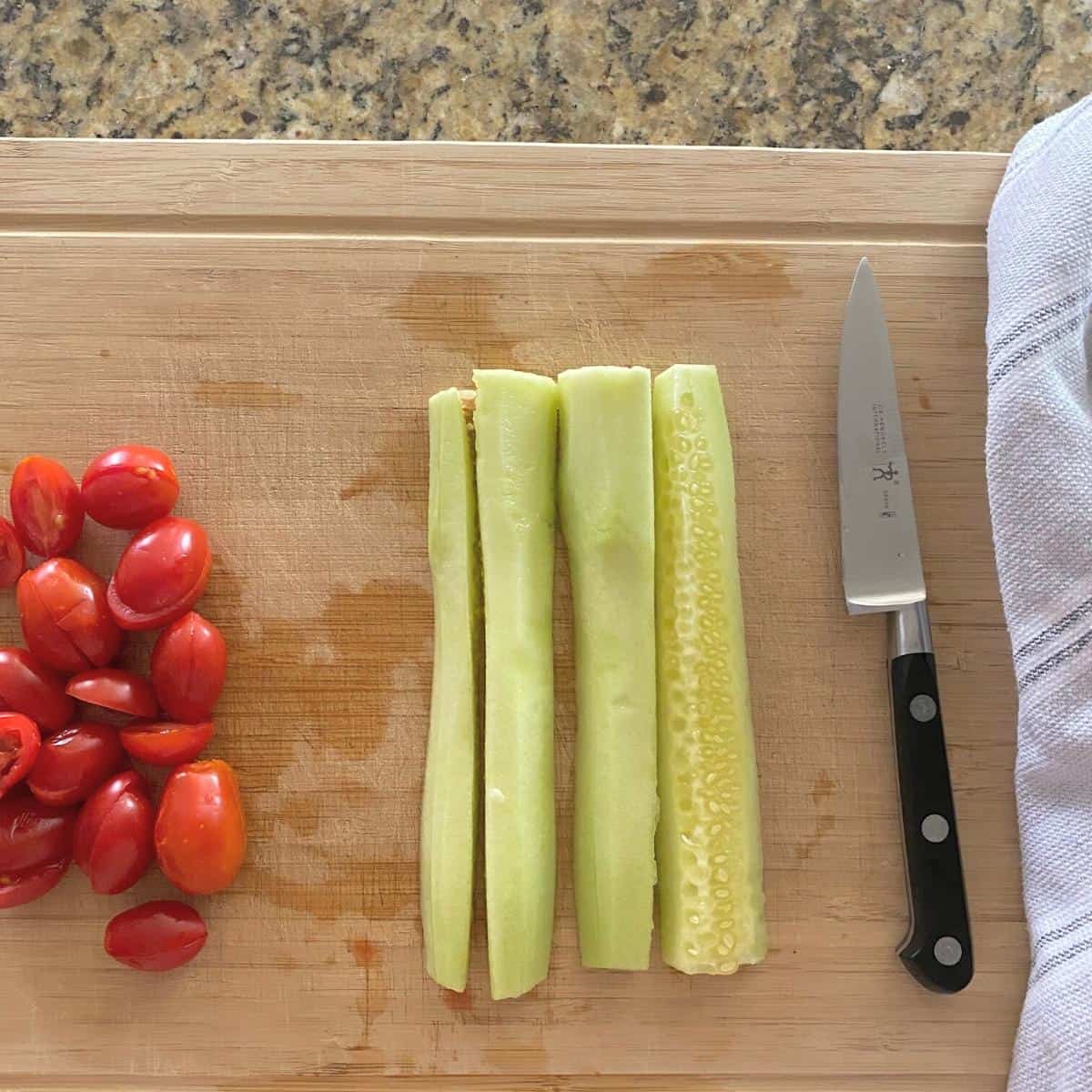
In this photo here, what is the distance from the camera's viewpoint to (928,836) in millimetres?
1779

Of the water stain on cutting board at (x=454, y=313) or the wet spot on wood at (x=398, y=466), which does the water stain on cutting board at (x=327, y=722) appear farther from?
the water stain on cutting board at (x=454, y=313)

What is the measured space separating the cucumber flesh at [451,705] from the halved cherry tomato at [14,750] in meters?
0.63

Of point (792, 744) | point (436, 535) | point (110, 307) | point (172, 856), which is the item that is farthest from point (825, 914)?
point (110, 307)

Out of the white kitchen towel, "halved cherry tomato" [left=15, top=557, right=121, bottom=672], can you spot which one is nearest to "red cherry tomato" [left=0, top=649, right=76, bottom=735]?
"halved cherry tomato" [left=15, top=557, right=121, bottom=672]

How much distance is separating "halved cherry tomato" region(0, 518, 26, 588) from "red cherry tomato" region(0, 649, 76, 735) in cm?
13

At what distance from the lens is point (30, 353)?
1.89 m

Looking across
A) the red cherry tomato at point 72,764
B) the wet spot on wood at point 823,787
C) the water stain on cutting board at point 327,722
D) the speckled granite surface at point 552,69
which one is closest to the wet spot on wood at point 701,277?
the speckled granite surface at point 552,69

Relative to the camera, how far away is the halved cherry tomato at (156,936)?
67.3 inches

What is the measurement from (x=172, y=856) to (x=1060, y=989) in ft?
4.72

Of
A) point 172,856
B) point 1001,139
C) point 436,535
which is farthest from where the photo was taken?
point 1001,139

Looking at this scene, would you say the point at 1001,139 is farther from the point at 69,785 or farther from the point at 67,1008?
the point at 67,1008

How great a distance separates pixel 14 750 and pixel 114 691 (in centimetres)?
17

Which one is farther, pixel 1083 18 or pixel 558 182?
pixel 1083 18

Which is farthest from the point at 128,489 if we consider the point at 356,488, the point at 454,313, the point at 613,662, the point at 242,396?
the point at 613,662
